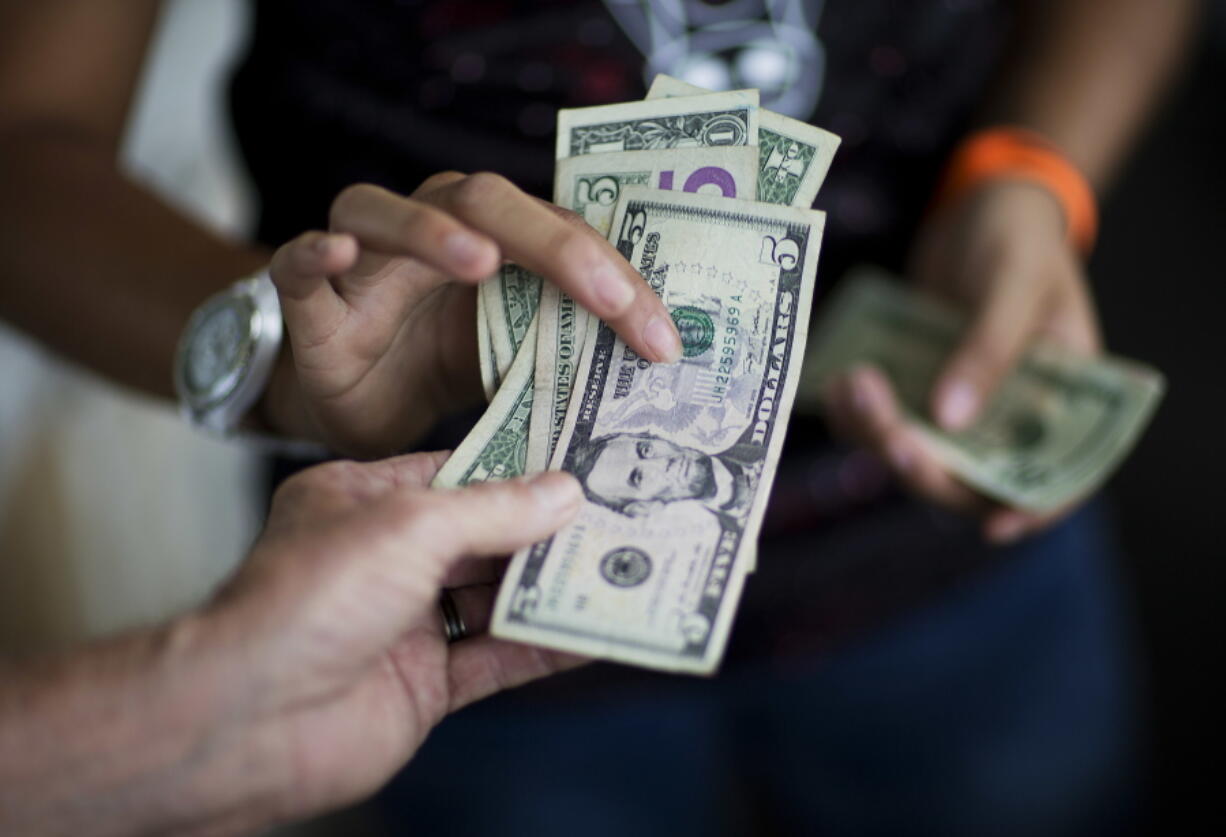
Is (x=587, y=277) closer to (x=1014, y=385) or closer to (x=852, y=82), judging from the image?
(x=852, y=82)

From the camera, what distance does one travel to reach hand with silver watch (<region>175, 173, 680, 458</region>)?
0.44 metres

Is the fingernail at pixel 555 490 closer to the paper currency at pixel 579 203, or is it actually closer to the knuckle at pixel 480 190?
the paper currency at pixel 579 203

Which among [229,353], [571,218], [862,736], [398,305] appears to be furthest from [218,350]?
[862,736]

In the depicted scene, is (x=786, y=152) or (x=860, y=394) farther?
(x=860, y=394)

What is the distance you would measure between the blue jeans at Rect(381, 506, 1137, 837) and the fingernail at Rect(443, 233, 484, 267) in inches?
26.0

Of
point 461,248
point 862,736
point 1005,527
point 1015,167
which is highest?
point 1015,167

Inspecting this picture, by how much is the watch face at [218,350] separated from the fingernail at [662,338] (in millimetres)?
295

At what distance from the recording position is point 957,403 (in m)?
0.95

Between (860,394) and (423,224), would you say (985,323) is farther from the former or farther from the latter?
(423,224)

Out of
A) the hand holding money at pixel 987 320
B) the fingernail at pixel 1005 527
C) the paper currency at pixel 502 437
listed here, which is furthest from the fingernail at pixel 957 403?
the paper currency at pixel 502 437

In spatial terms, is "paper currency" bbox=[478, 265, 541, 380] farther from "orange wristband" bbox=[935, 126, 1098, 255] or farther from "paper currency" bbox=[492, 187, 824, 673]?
"orange wristband" bbox=[935, 126, 1098, 255]

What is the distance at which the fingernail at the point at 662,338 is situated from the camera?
19.0 inches

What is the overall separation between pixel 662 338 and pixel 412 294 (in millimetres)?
146

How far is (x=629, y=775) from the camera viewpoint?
3.48 feet
